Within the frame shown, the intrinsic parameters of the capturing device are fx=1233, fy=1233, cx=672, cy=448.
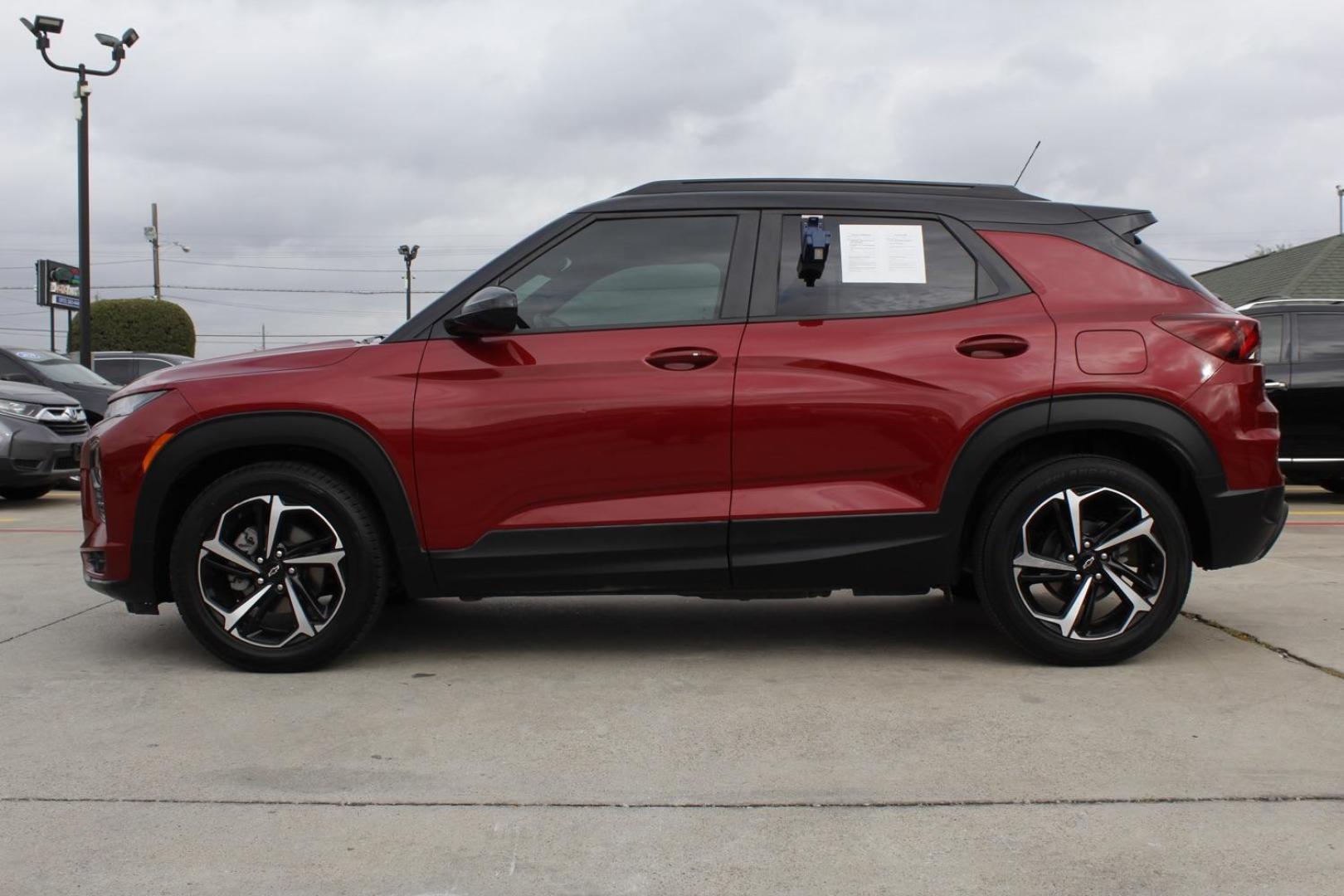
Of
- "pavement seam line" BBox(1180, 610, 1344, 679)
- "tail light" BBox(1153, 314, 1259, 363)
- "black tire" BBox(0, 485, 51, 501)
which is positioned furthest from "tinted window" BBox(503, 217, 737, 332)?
"black tire" BBox(0, 485, 51, 501)

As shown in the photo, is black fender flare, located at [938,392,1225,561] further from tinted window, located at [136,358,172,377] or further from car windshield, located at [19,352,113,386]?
tinted window, located at [136,358,172,377]

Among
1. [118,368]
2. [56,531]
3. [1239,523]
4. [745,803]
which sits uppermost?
[118,368]

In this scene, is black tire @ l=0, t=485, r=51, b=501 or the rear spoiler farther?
black tire @ l=0, t=485, r=51, b=501

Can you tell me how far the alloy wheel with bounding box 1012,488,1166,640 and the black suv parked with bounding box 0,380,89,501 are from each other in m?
9.56

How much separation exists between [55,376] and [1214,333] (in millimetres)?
13571

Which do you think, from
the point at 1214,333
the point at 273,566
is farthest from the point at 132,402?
the point at 1214,333

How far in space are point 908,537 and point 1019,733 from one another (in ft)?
2.94

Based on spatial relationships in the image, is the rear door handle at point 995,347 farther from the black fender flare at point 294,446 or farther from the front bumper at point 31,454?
the front bumper at point 31,454

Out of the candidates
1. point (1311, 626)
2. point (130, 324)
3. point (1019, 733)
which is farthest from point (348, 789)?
point (130, 324)

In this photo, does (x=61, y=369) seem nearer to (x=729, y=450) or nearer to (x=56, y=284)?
(x=729, y=450)

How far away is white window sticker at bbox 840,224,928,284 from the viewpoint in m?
4.56

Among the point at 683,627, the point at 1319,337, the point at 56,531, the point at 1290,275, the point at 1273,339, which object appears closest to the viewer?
the point at 683,627

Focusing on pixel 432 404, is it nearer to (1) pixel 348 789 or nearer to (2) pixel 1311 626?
(1) pixel 348 789

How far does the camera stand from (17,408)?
11391 millimetres
